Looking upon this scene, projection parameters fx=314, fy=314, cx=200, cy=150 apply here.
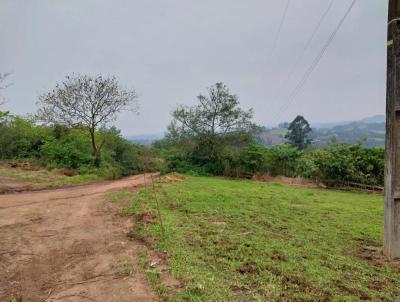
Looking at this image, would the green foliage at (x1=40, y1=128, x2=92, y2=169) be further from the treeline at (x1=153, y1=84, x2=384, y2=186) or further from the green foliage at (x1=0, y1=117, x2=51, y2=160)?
the treeline at (x1=153, y1=84, x2=384, y2=186)

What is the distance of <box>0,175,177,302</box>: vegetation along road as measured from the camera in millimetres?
3730


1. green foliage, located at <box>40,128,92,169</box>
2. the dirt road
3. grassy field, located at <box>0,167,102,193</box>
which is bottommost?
the dirt road

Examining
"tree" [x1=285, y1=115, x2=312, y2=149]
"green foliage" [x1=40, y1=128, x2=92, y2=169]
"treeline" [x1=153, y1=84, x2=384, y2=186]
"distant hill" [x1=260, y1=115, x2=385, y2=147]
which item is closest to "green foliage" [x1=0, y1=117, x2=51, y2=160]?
"green foliage" [x1=40, y1=128, x2=92, y2=169]

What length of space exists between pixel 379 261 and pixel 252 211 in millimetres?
3991

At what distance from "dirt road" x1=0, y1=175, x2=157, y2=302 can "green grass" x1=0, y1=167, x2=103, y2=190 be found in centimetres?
617

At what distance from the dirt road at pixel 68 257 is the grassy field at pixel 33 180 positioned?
556 cm

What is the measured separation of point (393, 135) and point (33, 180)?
14.2 m

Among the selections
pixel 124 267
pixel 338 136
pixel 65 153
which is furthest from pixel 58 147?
pixel 338 136

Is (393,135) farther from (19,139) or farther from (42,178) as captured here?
(19,139)

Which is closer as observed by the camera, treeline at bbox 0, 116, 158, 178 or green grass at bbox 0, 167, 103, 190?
green grass at bbox 0, 167, 103, 190

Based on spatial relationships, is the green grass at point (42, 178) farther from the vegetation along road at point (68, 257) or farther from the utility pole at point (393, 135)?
the utility pole at point (393, 135)

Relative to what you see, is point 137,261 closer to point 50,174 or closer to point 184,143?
point 50,174

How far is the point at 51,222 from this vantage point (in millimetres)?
6988

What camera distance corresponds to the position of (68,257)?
16.1 ft
